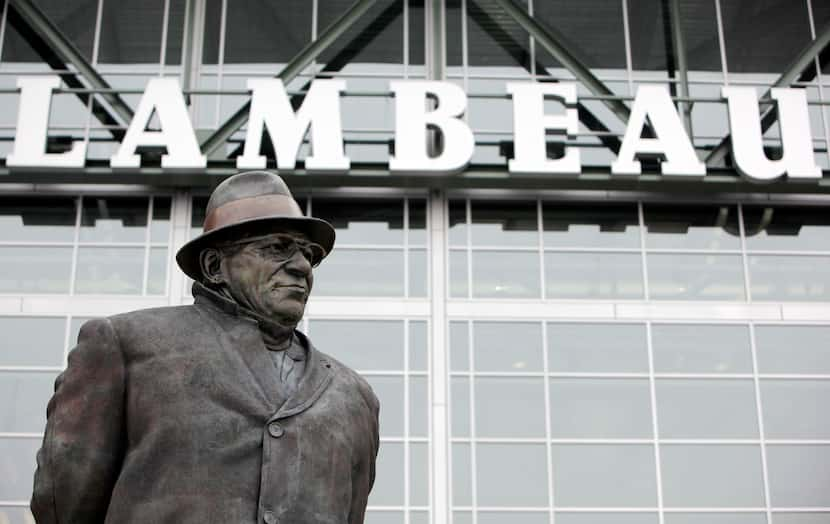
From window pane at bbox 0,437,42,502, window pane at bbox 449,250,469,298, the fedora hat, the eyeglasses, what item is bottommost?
the eyeglasses

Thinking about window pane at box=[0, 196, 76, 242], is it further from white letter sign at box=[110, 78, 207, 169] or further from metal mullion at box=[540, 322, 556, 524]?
metal mullion at box=[540, 322, 556, 524]

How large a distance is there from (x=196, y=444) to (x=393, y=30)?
15837 millimetres

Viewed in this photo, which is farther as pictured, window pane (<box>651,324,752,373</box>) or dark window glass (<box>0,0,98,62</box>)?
dark window glass (<box>0,0,98,62</box>)

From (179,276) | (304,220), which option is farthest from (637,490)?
(304,220)

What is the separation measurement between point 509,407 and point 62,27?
9.30 m

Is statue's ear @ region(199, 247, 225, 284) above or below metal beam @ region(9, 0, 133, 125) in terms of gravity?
below

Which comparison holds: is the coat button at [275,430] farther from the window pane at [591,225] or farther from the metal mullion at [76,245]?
the metal mullion at [76,245]

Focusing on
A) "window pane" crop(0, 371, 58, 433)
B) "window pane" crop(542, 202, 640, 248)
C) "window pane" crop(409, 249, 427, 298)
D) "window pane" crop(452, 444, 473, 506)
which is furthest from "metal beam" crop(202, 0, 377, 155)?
"window pane" crop(452, 444, 473, 506)

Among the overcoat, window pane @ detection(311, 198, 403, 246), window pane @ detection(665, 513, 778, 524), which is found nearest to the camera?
the overcoat

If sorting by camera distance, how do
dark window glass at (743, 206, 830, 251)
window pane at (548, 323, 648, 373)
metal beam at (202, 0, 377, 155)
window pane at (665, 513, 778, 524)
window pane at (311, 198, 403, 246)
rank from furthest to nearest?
dark window glass at (743, 206, 830, 251) < window pane at (311, 198, 403, 246) < metal beam at (202, 0, 377, 155) < window pane at (548, 323, 648, 373) < window pane at (665, 513, 778, 524)

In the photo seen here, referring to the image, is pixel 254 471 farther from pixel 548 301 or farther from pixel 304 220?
pixel 548 301

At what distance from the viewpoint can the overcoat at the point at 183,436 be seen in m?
2.77

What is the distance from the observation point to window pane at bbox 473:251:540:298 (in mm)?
16547

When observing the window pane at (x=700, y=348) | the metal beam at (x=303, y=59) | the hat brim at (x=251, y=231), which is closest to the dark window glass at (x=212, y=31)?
the metal beam at (x=303, y=59)
